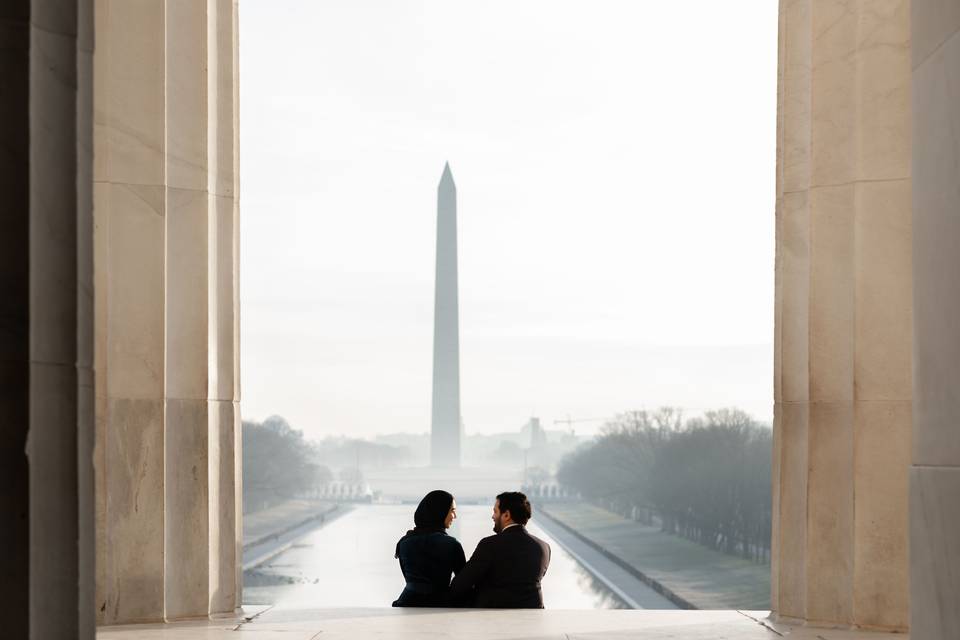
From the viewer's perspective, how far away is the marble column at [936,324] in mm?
11750

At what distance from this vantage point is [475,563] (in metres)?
22.2

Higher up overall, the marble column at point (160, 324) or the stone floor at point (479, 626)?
the marble column at point (160, 324)

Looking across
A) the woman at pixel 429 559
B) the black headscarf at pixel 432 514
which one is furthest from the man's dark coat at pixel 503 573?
the black headscarf at pixel 432 514

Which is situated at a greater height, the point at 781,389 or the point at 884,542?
the point at 781,389

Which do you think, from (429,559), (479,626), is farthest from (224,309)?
(479,626)

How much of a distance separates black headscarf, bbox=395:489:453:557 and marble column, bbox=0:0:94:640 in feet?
40.7

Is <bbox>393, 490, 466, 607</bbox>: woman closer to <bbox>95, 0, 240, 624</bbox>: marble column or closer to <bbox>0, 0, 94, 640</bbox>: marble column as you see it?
<bbox>95, 0, 240, 624</bbox>: marble column

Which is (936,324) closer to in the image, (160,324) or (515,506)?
(515,506)

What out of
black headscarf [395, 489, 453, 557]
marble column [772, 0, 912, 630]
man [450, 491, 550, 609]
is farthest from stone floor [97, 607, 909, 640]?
black headscarf [395, 489, 453, 557]

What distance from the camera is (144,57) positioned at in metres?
20.7

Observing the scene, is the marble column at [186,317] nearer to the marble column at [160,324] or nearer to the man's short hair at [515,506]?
the marble column at [160,324]
